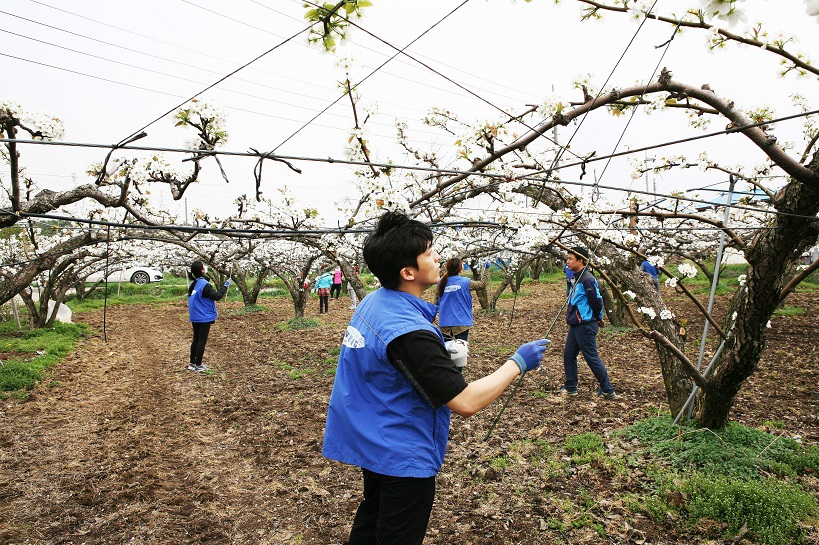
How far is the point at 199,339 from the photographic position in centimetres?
809

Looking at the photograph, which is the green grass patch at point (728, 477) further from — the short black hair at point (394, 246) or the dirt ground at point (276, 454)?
the short black hair at point (394, 246)

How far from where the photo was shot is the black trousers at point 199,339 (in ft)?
26.2

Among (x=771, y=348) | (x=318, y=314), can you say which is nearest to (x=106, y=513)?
(x=771, y=348)

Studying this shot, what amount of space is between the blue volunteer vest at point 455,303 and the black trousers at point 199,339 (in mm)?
4067

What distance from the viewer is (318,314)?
16.7m

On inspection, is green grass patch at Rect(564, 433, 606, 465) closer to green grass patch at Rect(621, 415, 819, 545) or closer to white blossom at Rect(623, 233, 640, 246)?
green grass patch at Rect(621, 415, 819, 545)

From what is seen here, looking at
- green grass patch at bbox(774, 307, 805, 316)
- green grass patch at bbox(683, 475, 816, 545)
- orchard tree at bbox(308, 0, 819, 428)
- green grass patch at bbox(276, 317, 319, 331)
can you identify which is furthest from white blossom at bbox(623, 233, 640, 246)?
green grass patch at bbox(276, 317, 319, 331)

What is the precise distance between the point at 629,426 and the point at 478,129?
3.30 metres

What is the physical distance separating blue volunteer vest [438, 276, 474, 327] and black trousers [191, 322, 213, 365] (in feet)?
13.3

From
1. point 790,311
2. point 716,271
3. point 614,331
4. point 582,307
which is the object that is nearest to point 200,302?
point 582,307

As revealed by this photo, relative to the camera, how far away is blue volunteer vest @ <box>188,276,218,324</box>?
297 inches

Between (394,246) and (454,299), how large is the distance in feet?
14.6

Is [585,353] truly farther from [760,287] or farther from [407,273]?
[407,273]

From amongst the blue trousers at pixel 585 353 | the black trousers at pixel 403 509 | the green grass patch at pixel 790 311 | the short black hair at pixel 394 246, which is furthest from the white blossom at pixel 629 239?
the green grass patch at pixel 790 311
